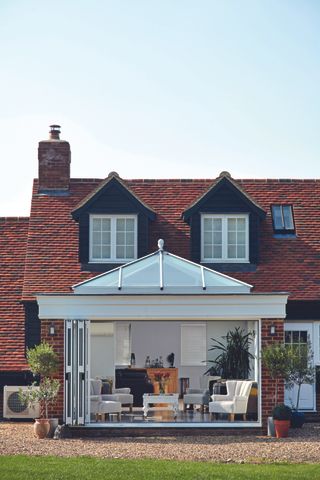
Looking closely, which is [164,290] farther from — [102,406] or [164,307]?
[102,406]

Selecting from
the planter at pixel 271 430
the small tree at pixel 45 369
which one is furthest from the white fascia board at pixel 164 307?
the planter at pixel 271 430

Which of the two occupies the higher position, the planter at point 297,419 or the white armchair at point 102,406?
the white armchair at point 102,406

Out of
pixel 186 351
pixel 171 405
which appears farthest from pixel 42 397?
pixel 186 351

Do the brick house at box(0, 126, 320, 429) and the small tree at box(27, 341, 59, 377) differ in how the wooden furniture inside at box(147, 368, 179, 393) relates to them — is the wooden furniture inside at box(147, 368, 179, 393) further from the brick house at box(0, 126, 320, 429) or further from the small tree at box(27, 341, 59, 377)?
the small tree at box(27, 341, 59, 377)

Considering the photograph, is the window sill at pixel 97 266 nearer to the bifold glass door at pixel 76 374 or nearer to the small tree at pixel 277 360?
the bifold glass door at pixel 76 374

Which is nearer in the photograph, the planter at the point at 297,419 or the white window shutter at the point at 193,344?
the planter at the point at 297,419

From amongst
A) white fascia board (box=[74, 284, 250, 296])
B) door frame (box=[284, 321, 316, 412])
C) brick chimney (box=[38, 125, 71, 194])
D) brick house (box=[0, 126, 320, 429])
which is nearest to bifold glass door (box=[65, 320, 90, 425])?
brick house (box=[0, 126, 320, 429])

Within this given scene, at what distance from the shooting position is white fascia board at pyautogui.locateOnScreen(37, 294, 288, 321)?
86.7 feet

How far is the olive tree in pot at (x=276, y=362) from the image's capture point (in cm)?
2591

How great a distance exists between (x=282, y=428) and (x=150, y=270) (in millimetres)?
4859

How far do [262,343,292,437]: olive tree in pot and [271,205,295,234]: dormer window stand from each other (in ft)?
22.9

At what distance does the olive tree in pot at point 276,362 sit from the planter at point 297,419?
1496mm

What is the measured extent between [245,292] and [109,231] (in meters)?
6.44

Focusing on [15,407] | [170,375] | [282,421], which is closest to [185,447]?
[282,421]
